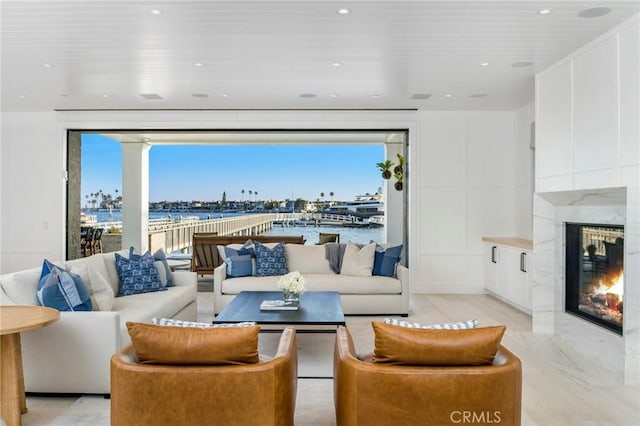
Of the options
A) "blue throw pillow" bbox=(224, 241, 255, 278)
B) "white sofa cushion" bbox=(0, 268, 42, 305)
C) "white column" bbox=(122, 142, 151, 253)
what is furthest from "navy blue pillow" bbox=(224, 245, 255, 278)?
"white column" bbox=(122, 142, 151, 253)

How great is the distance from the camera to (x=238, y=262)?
582cm

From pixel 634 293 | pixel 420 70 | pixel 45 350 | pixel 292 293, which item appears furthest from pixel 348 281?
pixel 45 350

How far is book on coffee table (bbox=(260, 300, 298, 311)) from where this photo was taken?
405cm

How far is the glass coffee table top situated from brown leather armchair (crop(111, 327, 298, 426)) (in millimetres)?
1604

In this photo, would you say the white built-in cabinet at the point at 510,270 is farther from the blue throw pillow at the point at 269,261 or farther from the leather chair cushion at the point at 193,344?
the leather chair cushion at the point at 193,344

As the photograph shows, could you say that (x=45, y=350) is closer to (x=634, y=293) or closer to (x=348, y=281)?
(x=348, y=281)

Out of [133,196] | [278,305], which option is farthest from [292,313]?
[133,196]

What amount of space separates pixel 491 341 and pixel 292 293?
97.7 inches

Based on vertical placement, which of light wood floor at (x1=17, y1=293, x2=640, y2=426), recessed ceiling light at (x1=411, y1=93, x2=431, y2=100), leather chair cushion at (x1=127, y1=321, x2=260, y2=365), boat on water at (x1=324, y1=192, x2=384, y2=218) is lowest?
light wood floor at (x1=17, y1=293, x2=640, y2=426)

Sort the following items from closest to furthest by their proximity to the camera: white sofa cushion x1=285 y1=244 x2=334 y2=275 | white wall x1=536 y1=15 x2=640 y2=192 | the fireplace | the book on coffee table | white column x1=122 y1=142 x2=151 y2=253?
white wall x1=536 y1=15 x2=640 y2=192
the book on coffee table
the fireplace
white sofa cushion x1=285 y1=244 x2=334 y2=275
white column x1=122 y1=142 x2=151 y2=253

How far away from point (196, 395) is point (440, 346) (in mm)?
1080

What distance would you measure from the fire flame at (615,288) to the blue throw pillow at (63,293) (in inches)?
178

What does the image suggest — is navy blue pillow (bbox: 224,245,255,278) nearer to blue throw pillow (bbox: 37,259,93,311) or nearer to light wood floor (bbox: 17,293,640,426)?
light wood floor (bbox: 17,293,640,426)

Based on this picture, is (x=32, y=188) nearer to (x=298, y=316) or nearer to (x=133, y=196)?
(x=133, y=196)
